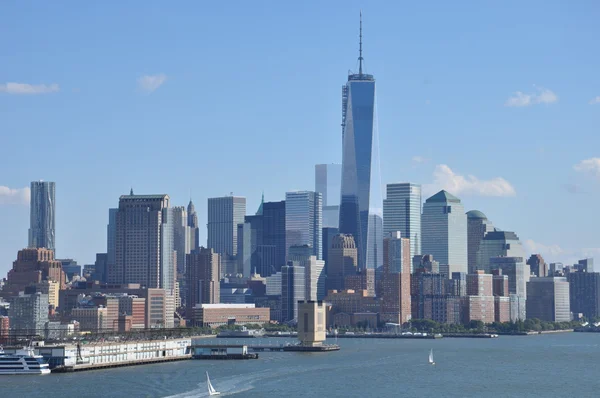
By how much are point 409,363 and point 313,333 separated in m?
33.3

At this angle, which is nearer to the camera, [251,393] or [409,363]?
[251,393]

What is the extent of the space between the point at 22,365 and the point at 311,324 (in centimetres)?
6324

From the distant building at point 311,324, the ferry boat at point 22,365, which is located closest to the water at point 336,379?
the ferry boat at point 22,365

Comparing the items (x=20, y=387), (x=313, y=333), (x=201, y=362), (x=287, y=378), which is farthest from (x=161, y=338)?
(x=20, y=387)

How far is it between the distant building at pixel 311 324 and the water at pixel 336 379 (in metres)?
16.5

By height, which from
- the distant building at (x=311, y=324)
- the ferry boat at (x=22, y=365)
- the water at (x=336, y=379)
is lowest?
the water at (x=336, y=379)

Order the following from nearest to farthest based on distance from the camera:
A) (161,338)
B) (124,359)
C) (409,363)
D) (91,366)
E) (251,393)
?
(251,393)
(91,366)
(124,359)
(409,363)
(161,338)

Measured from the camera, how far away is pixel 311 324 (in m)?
181

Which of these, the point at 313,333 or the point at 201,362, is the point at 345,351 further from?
the point at 201,362

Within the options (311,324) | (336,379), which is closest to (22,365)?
(336,379)

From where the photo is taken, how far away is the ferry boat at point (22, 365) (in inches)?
4855

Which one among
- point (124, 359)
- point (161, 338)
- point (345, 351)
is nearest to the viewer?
point (124, 359)

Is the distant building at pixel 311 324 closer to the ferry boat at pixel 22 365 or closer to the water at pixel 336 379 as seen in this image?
the water at pixel 336 379

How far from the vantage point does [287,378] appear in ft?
403
